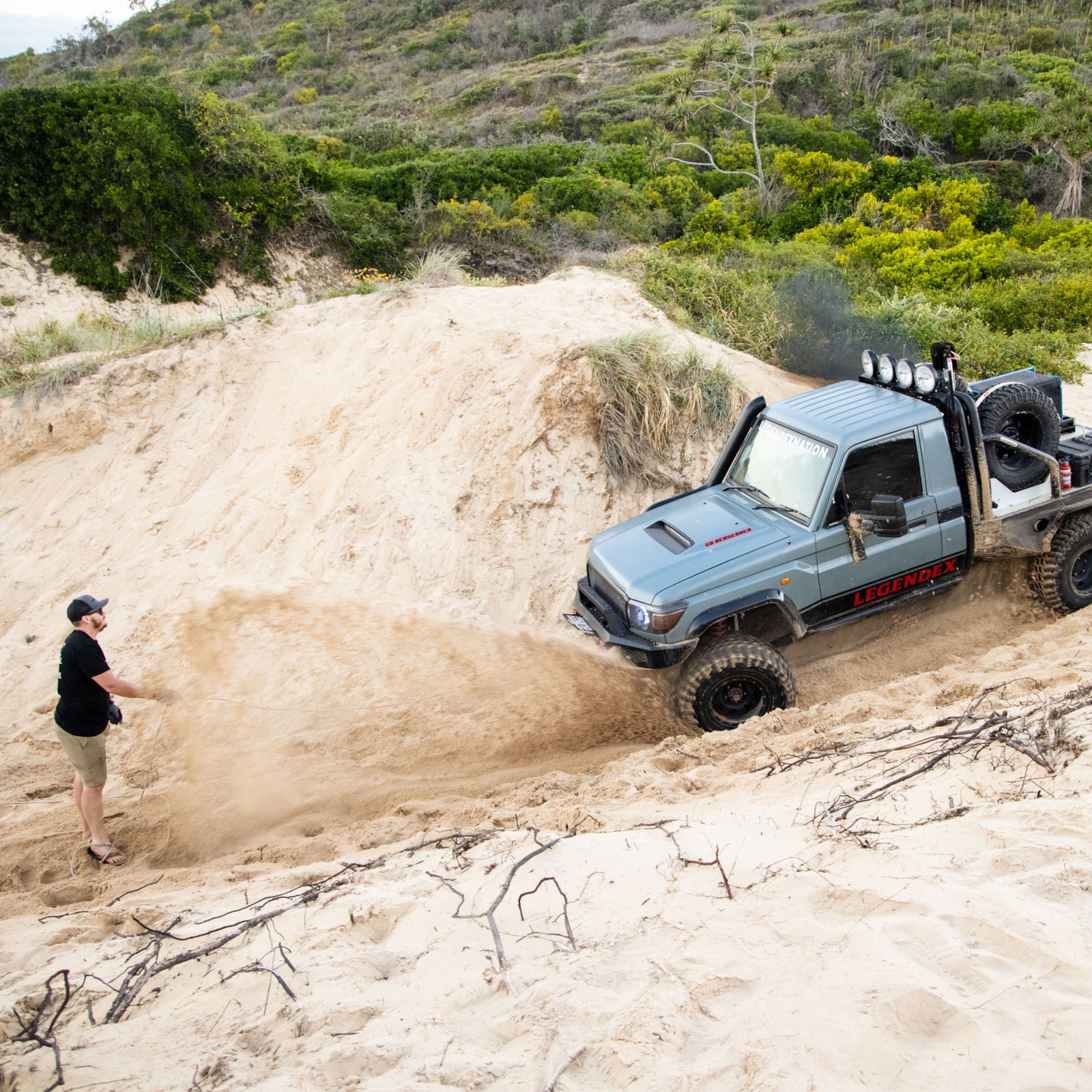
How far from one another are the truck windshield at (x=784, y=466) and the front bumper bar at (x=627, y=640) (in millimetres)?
1223

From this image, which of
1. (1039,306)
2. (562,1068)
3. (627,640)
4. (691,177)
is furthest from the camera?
(691,177)

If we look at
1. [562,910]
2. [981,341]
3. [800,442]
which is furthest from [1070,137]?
[562,910]

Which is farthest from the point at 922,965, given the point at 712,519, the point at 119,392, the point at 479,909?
the point at 119,392

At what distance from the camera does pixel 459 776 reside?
5312 mm

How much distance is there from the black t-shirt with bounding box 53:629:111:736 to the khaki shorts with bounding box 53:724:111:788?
0.11 feet

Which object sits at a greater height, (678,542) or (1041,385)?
(1041,385)

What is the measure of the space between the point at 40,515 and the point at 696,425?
21.2ft

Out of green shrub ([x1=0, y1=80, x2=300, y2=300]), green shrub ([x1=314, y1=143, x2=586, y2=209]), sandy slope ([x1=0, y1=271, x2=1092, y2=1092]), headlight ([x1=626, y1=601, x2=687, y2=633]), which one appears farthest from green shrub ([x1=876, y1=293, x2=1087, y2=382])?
green shrub ([x1=0, y1=80, x2=300, y2=300])

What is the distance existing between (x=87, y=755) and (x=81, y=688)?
15.4 inches

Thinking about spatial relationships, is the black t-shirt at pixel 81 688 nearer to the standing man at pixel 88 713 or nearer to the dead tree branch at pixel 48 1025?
the standing man at pixel 88 713

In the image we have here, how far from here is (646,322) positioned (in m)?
10.0

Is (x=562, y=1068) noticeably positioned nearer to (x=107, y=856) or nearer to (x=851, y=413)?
(x=107, y=856)

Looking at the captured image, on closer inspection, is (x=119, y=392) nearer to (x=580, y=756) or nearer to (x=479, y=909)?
(x=580, y=756)

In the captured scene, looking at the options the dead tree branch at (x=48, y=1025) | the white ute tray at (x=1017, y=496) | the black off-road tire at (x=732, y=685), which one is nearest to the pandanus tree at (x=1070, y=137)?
the white ute tray at (x=1017, y=496)
